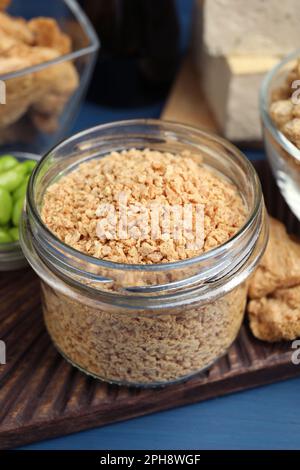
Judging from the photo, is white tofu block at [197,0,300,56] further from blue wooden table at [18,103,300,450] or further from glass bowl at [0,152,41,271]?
blue wooden table at [18,103,300,450]

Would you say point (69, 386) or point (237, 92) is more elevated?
point (237, 92)

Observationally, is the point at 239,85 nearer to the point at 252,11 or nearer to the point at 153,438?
the point at 252,11

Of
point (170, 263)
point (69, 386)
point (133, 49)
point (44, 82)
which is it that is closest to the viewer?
point (170, 263)

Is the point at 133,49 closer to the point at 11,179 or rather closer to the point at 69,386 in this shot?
the point at 11,179

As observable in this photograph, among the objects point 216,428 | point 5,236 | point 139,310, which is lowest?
point 216,428

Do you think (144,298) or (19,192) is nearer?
(144,298)

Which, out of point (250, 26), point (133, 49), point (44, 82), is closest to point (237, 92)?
point (250, 26)

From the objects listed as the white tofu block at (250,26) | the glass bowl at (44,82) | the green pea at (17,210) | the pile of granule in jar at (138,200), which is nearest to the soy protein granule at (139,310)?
the pile of granule in jar at (138,200)

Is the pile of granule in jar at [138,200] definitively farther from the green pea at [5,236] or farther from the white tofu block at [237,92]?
the white tofu block at [237,92]
